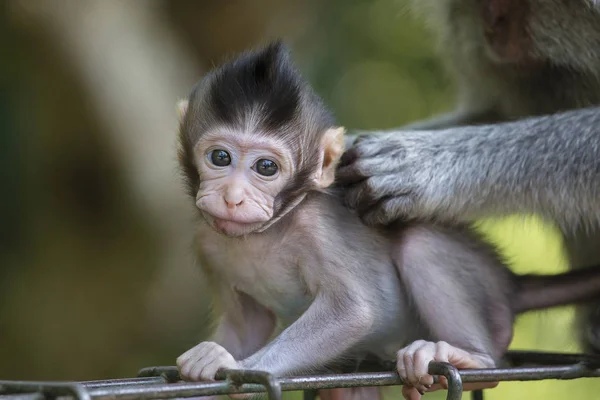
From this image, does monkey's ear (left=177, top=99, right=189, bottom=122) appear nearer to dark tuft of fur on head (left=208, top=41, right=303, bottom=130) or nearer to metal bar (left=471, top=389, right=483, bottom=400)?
dark tuft of fur on head (left=208, top=41, right=303, bottom=130)

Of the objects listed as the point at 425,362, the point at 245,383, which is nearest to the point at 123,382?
the point at 245,383

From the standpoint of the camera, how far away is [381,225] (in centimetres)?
245

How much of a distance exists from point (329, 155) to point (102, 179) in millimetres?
2656

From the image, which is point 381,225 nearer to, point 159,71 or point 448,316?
point 448,316

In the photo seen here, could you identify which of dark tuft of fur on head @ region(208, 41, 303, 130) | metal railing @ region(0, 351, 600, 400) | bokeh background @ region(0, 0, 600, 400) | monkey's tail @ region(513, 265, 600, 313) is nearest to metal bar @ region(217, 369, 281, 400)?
metal railing @ region(0, 351, 600, 400)

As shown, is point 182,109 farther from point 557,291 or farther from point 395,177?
point 557,291

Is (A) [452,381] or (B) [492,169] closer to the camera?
(A) [452,381]

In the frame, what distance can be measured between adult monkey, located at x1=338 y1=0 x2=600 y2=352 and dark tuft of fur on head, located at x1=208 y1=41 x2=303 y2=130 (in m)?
0.47

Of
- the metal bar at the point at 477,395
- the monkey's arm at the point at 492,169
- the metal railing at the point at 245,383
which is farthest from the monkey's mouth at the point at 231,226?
the metal bar at the point at 477,395

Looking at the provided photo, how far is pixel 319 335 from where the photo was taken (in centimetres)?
204

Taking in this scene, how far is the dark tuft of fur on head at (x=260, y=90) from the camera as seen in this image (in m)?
2.08

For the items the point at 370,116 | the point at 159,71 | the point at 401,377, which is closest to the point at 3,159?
the point at 159,71

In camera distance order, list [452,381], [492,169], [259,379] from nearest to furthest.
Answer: [259,379], [452,381], [492,169]

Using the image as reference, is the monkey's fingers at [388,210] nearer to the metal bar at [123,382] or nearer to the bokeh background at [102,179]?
the metal bar at [123,382]
